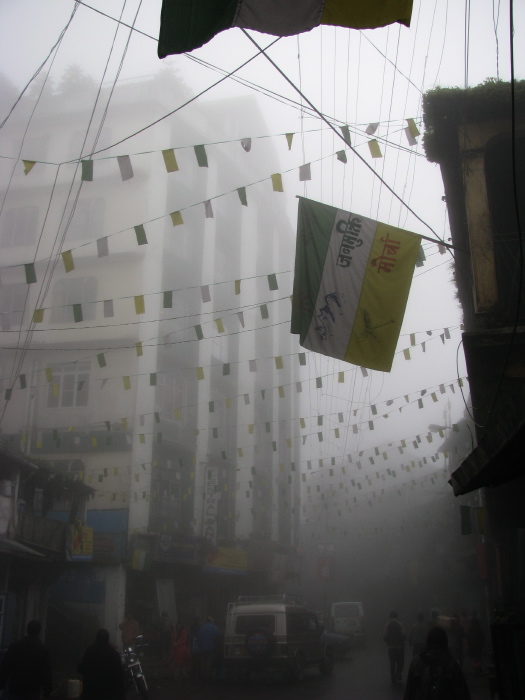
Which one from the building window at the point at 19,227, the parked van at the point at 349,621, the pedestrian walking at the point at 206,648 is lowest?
the parked van at the point at 349,621

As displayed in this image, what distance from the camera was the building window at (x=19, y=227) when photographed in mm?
31619

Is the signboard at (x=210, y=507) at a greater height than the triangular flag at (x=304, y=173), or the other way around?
the triangular flag at (x=304, y=173)

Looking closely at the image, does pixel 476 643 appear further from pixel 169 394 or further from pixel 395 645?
pixel 169 394

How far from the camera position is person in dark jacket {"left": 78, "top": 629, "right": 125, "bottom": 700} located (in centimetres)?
736

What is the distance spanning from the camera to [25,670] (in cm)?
747

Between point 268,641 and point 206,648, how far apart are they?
231 centimetres

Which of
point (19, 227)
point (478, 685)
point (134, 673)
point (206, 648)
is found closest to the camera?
point (134, 673)

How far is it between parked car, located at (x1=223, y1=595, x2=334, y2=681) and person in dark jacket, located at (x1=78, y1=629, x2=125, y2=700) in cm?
945

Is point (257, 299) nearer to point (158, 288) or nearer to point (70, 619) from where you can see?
point (158, 288)

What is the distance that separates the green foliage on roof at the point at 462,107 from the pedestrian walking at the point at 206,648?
13599mm

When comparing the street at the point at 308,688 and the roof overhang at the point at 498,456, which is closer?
the roof overhang at the point at 498,456

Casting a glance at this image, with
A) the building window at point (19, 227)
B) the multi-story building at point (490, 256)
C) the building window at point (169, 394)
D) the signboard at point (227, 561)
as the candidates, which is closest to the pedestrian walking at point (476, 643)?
the multi-story building at point (490, 256)

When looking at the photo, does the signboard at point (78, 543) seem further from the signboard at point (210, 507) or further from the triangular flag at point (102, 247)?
the triangular flag at point (102, 247)

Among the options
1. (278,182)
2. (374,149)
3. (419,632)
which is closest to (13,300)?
(278,182)
